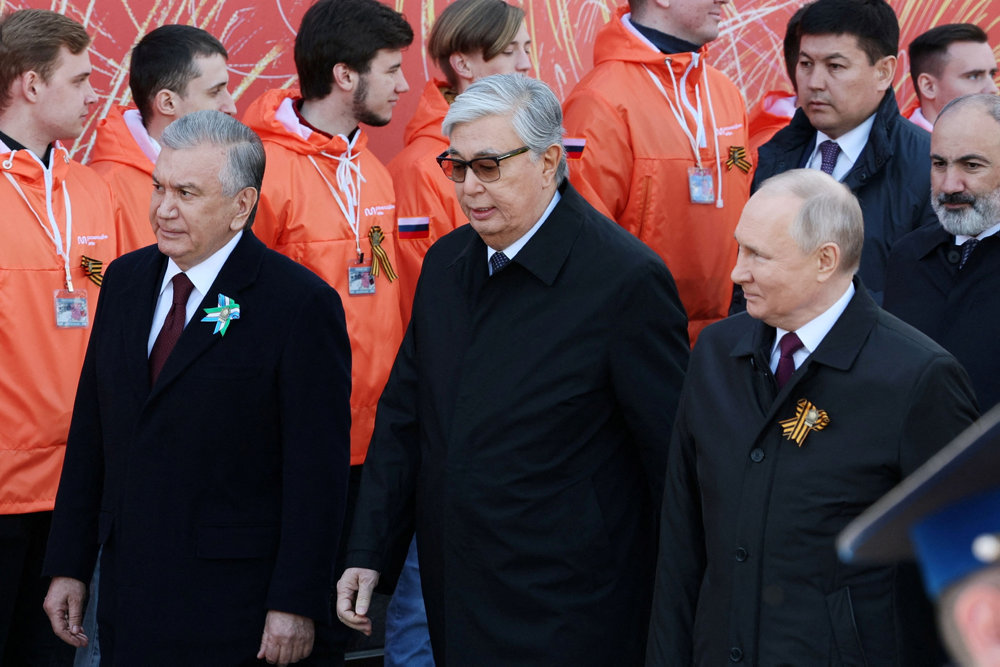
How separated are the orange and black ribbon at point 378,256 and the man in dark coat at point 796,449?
220 cm

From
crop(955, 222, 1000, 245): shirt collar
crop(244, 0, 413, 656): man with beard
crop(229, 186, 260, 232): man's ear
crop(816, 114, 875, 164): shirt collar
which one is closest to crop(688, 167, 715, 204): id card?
crop(816, 114, 875, 164): shirt collar

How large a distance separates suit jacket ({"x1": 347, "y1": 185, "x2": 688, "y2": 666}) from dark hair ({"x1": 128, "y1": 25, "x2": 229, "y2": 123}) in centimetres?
224

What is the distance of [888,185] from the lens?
511 centimetres

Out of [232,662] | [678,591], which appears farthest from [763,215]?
[232,662]

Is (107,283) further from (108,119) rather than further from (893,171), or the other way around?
(893,171)

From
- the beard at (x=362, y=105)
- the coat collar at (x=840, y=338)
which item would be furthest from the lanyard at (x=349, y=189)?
the coat collar at (x=840, y=338)

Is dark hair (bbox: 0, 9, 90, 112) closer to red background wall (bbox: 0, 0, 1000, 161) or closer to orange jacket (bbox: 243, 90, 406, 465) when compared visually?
orange jacket (bbox: 243, 90, 406, 465)

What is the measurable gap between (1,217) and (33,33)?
2.22ft

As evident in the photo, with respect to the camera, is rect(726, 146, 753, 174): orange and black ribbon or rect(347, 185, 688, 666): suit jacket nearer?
rect(347, 185, 688, 666): suit jacket

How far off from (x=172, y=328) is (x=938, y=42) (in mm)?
4841

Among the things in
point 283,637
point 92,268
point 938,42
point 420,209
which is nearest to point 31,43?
point 92,268

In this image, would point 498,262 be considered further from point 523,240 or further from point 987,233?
point 987,233

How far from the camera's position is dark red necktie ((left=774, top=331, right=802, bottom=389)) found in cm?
296

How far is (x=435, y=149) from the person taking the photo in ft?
17.8
